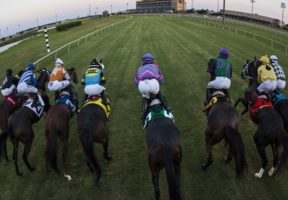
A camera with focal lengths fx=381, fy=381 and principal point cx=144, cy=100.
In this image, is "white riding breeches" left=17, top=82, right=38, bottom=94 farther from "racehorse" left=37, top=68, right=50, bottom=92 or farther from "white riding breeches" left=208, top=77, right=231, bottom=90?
"white riding breeches" left=208, top=77, right=231, bottom=90

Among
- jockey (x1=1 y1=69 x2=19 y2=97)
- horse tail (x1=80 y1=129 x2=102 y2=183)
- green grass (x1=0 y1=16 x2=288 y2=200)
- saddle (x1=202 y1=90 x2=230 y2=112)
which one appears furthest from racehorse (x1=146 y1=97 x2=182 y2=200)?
jockey (x1=1 y1=69 x2=19 y2=97)

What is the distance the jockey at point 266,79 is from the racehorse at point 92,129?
4105mm

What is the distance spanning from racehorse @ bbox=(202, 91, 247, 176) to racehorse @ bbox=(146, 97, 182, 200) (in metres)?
1.22

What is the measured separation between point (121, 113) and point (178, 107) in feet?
Result: 6.77

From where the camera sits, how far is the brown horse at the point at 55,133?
8688 millimetres

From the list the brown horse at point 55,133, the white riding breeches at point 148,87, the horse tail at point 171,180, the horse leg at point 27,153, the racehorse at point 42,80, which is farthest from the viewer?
the racehorse at point 42,80

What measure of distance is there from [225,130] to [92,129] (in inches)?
118

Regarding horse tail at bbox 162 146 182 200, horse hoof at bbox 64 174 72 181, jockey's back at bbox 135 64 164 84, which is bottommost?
horse hoof at bbox 64 174 72 181

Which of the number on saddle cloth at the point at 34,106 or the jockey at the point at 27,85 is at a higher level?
the jockey at the point at 27,85

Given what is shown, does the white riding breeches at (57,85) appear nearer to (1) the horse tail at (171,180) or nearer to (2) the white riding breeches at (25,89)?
(2) the white riding breeches at (25,89)

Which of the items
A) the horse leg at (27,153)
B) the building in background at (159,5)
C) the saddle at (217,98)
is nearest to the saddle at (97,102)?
the horse leg at (27,153)

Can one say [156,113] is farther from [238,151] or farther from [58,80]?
[58,80]

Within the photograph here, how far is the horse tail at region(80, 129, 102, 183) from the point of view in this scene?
8445 millimetres

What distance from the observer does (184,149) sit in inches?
410
